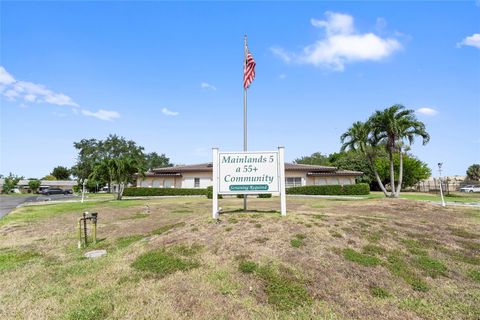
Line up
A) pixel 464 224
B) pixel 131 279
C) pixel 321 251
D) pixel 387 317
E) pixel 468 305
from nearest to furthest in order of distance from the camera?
1. pixel 387 317
2. pixel 468 305
3. pixel 131 279
4. pixel 321 251
5. pixel 464 224

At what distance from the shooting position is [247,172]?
9250mm

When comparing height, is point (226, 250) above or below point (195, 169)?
below

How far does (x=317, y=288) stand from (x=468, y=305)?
229 cm

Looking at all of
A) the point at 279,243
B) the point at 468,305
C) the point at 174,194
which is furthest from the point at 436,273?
the point at 174,194

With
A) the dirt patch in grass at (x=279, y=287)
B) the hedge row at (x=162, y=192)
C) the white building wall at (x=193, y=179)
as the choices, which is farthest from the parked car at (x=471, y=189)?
the dirt patch in grass at (x=279, y=287)

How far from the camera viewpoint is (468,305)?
4.41 meters

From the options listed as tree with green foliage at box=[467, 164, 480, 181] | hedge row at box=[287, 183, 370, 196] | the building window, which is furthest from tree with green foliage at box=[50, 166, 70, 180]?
tree with green foliage at box=[467, 164, 480, 181]

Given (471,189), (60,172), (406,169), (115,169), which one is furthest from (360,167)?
(60,172)

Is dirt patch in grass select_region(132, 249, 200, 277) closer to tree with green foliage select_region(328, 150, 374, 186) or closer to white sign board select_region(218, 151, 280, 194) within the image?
white sign board select_region(218, 151, 280, 194)

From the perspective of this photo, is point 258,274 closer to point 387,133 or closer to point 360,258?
point 360,258

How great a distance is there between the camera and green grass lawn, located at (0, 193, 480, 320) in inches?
169

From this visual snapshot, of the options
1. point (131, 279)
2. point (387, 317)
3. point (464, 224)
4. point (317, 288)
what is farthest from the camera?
point (464, 224)

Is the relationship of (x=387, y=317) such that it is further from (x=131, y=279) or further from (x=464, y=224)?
(x=464, y=224)

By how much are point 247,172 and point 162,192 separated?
2811 cm
